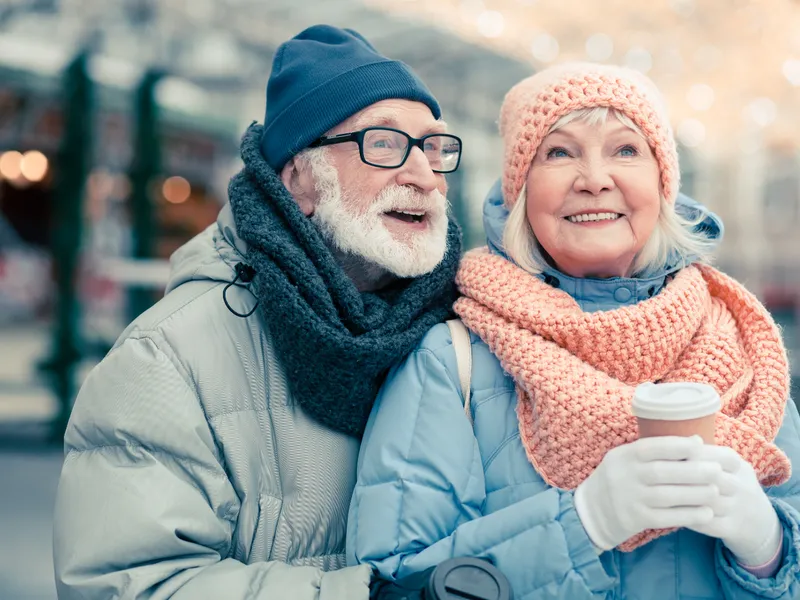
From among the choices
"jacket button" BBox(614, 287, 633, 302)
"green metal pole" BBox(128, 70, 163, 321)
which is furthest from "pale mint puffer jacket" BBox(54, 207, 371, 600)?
"green metal pole" BBox(128, 70, 163, 321)

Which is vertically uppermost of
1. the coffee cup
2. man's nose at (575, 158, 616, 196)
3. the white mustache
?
man's nose at (575, 158, 616, 196)

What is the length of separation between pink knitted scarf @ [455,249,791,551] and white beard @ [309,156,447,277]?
19 cm

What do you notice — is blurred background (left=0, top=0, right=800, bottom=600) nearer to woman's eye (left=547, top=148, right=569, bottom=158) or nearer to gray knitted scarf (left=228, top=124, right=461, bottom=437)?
gray knitted scarf (left=228, top=124, right=461, bottom=437)

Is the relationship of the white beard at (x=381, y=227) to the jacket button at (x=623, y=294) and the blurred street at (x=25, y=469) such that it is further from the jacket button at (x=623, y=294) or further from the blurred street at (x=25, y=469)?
the blurred street at (x=25, y=469)

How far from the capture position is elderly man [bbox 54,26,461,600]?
1710 mm

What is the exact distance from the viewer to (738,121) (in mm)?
8633

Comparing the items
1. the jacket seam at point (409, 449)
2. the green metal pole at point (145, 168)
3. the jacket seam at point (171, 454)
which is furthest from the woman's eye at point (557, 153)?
the green metal pole at point (145, 168)

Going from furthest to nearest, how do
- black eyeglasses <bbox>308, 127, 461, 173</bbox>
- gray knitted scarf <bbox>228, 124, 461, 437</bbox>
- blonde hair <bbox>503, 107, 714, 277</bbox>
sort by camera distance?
black eyeglasses <bbox>308, 127, 461, 173</bbox>, blonde hair <bbox>503, 107, 714, 277</bbox>, gray knitted scarf <bbox>228, 124, 461, 437</bbox>

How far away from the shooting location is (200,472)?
1.78 meters

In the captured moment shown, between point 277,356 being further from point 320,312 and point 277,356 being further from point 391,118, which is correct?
point 391,118

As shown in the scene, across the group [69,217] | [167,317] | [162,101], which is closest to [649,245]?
[167,317]

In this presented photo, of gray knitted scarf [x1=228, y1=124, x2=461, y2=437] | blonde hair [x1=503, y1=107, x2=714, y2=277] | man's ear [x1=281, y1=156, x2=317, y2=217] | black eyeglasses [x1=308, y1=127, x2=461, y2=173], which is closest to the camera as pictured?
gray knitted scarf [x1=228, y1=124, x2=461, y2=437]

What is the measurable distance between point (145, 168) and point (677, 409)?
5789mm

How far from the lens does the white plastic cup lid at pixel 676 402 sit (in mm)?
1443
